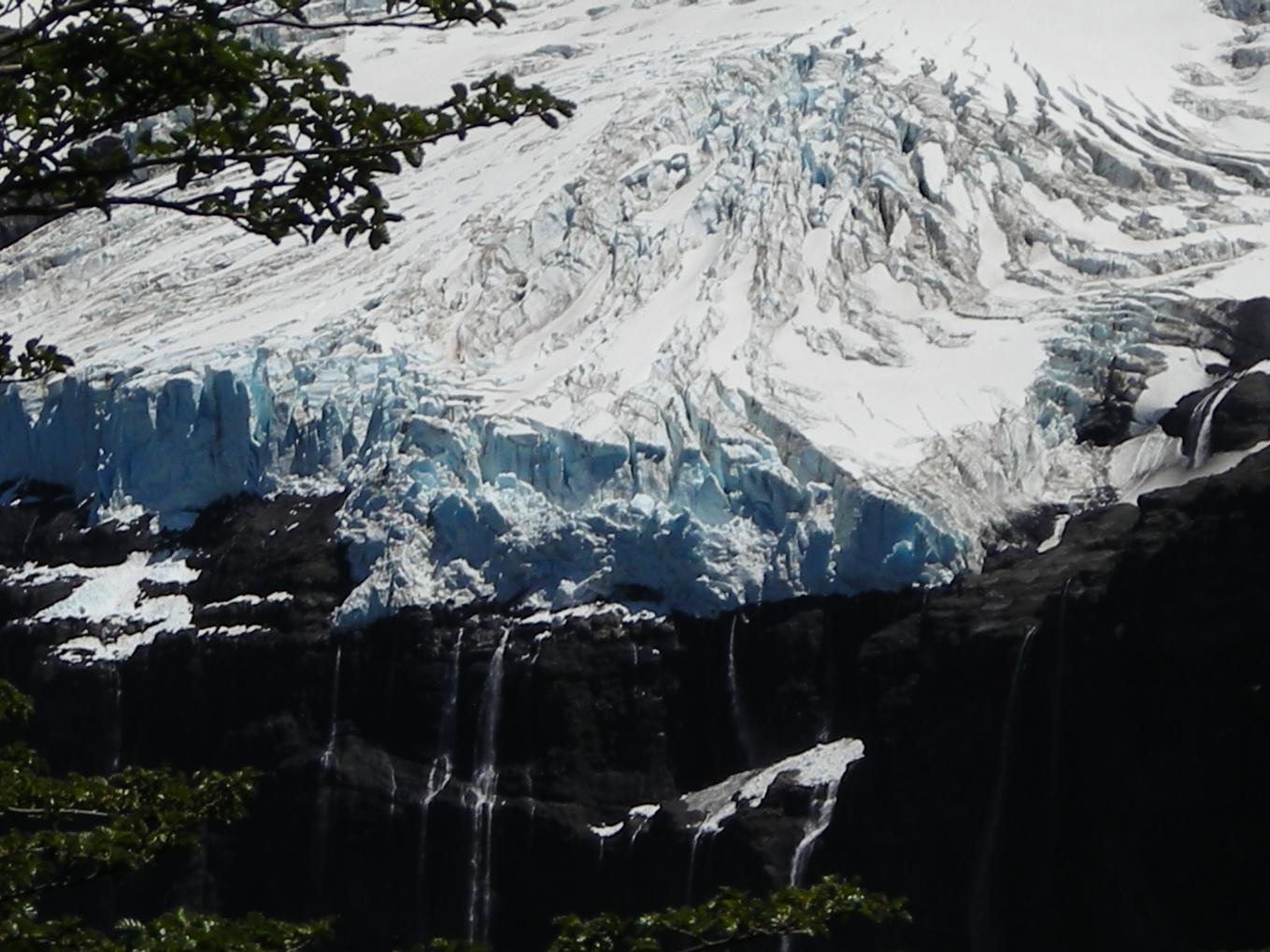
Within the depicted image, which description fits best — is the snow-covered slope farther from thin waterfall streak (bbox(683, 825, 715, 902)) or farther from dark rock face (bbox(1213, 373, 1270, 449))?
thin waterfall streak (bbox(683, 825, 715, 902))

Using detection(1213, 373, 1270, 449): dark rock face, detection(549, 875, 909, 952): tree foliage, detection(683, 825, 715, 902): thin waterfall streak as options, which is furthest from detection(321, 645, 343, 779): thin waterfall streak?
detection(549, 875, 909, 952): tree foliage

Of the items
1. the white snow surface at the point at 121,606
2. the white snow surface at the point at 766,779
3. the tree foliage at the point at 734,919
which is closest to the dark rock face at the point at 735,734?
the white snow surface at the point at 766,779

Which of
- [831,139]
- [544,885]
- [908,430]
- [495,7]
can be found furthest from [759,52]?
[495,7]

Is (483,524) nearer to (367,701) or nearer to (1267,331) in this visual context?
(367,701)

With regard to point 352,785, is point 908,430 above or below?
above

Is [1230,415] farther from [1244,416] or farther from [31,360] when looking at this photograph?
[31,360]

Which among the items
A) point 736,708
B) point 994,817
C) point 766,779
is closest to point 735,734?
point 736,708

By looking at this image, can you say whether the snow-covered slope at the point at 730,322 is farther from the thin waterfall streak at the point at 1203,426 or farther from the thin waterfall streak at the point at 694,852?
the thin waterfall streak at the point at 694,852
